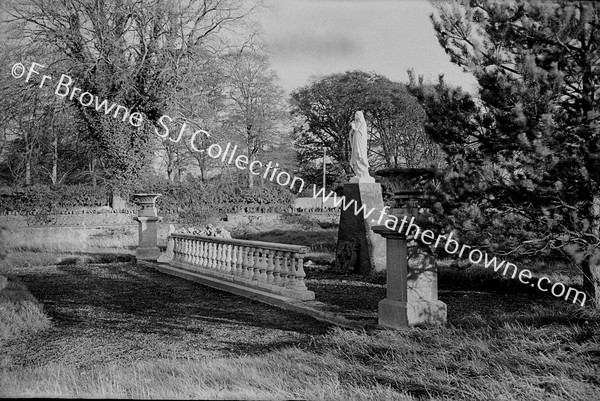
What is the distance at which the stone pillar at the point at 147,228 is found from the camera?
48.5 ft

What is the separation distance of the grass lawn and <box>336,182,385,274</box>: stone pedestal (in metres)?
2.94

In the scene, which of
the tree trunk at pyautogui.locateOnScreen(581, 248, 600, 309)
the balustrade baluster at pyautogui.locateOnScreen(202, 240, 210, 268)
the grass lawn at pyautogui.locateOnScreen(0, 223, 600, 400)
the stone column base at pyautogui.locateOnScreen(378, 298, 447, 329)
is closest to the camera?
the grass lawn at pyautogui.locateOnScreen(0, 223, 600, 400)

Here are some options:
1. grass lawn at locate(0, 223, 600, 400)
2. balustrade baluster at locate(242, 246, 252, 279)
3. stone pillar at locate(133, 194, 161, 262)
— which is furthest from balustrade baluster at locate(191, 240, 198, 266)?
grass lawn at locate(0, 223, 600, 400)

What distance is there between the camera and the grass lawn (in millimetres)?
3705

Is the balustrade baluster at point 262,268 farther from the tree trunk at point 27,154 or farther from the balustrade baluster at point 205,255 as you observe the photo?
the tree trunk at point 27,154

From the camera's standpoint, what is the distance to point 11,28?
58.9 feet

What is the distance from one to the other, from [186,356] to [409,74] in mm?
4372

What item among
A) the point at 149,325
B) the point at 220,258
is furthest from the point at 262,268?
the point at 149,325

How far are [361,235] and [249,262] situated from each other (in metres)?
3.06

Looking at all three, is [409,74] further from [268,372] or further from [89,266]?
[89,266]

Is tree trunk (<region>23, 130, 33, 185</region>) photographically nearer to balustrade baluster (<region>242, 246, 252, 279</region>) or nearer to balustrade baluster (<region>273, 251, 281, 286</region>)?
balustrade baluster (<region>242, 246, 252, 279</region>)

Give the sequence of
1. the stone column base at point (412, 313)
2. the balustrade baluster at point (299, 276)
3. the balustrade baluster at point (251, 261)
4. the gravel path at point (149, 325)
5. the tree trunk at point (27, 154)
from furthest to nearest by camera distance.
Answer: the tree trunk at point (27, 154)
the balustrade baluster at point (251, 261)
the balustrade baluster at point (299, 276)
the stone column base at point (412, 313)
the gravel path at point (149, 325)

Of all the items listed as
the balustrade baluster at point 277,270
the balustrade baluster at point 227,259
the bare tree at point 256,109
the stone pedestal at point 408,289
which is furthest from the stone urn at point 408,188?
the bare tree at point 256,109

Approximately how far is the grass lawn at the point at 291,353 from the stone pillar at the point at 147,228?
19.9 feet
